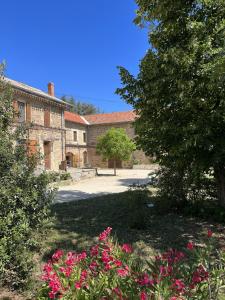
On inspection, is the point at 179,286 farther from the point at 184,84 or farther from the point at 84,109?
the point at 84,109

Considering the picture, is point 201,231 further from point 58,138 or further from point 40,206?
point 58,138

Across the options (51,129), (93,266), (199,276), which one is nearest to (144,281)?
(199,276)

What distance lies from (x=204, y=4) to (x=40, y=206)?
5.00 m

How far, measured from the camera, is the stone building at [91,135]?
109 ft

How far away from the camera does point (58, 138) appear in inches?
947

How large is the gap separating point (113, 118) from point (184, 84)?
107 feet

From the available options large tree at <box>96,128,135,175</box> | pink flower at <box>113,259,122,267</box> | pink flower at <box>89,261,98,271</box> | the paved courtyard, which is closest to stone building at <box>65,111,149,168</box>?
large tree at <box>96,128,135,175</box>

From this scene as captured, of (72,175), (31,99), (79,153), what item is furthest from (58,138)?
(79,153)

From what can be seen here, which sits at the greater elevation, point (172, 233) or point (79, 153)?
point (79, 153)

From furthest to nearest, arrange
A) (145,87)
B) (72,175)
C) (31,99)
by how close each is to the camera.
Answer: (31,99), (72,175), (145,87)

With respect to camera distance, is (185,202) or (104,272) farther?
(185,202)

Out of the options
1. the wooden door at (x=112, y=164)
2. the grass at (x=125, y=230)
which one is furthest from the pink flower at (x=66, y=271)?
the wooden door at (x=112, y=164)

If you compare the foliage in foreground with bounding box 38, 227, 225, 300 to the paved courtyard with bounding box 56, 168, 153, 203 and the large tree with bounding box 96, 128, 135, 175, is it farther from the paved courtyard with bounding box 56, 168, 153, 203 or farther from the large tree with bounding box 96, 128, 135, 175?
the large tree with bounding box 96, 128, 135, 175

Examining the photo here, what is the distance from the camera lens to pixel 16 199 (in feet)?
12.4
